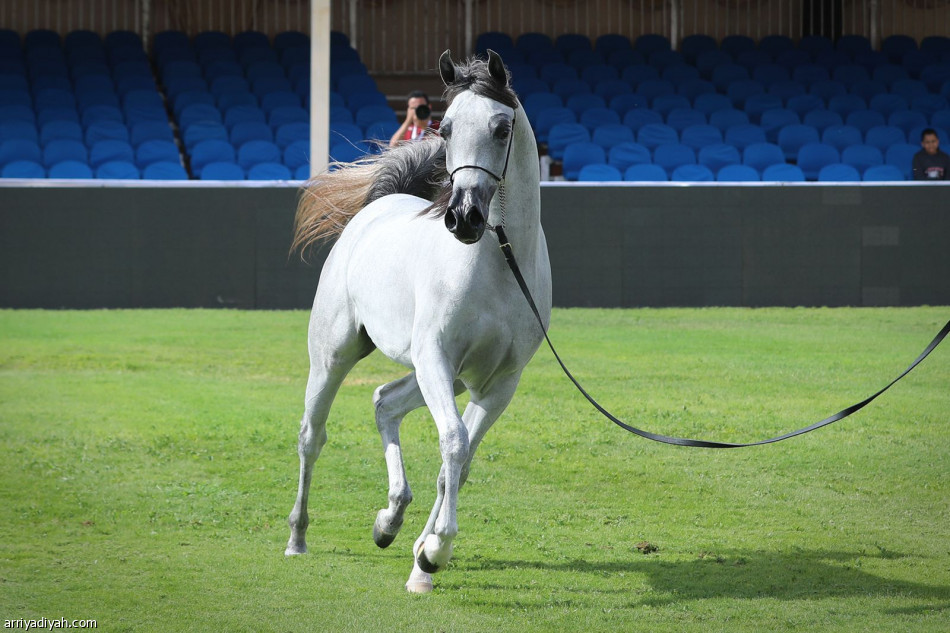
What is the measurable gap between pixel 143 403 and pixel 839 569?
611 cm

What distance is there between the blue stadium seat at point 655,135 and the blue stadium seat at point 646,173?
114cm

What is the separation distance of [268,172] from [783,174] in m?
7.43

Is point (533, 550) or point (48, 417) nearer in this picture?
point (533, 550)

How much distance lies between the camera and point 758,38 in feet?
75.2

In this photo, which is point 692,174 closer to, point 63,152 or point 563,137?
point 563,137

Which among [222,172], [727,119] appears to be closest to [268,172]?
[222,172]

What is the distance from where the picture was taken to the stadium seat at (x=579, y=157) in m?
16.5

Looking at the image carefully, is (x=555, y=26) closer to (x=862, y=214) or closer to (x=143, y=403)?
(x=862, y=214)

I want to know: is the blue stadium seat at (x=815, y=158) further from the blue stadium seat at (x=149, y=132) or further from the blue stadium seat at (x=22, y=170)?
the blue stadium seat at (x=22, y=170)

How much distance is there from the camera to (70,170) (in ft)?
50.8

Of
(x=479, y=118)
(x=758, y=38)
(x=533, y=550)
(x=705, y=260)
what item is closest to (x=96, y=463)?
(x=533, y=550)

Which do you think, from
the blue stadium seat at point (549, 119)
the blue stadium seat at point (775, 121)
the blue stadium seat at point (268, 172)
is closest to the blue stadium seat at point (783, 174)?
the blue stadium seat at point (775, 121)

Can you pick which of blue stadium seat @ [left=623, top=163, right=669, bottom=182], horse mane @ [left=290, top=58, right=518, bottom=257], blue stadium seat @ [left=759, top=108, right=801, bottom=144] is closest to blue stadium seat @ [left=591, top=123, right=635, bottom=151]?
blue stadium seat @ [left=623, top=163, right=669, bottom=182]

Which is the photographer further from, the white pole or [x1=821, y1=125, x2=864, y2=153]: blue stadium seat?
[x1=821, y1=125, x2=864, y2=153]: blue stadium seat
